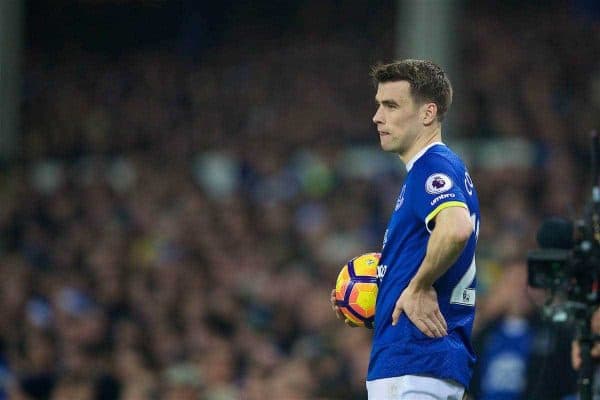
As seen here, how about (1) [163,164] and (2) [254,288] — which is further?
(1) [163,164]

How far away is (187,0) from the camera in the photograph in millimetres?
16641

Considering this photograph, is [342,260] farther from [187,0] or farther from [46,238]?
[187,0]

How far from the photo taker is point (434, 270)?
3.67 m

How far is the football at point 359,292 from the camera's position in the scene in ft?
13.5

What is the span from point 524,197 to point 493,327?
65.9 inches

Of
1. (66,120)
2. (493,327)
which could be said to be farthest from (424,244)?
(66,120)

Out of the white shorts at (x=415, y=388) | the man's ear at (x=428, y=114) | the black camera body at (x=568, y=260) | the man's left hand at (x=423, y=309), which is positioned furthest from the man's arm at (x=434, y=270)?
the black camera body at (x=568, y=260)

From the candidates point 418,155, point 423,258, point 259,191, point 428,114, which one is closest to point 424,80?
point 428,114

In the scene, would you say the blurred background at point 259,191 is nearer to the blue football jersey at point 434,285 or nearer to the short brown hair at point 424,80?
the blue football jersey at point 434,285

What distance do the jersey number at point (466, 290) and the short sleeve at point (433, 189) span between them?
0.15 metres

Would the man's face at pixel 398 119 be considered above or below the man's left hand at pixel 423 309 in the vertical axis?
above

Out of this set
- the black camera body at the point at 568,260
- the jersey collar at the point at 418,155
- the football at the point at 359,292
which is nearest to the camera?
the jersey collar at the point at 418,155

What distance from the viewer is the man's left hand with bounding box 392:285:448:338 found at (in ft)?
12.3

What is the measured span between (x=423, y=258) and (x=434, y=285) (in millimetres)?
93
